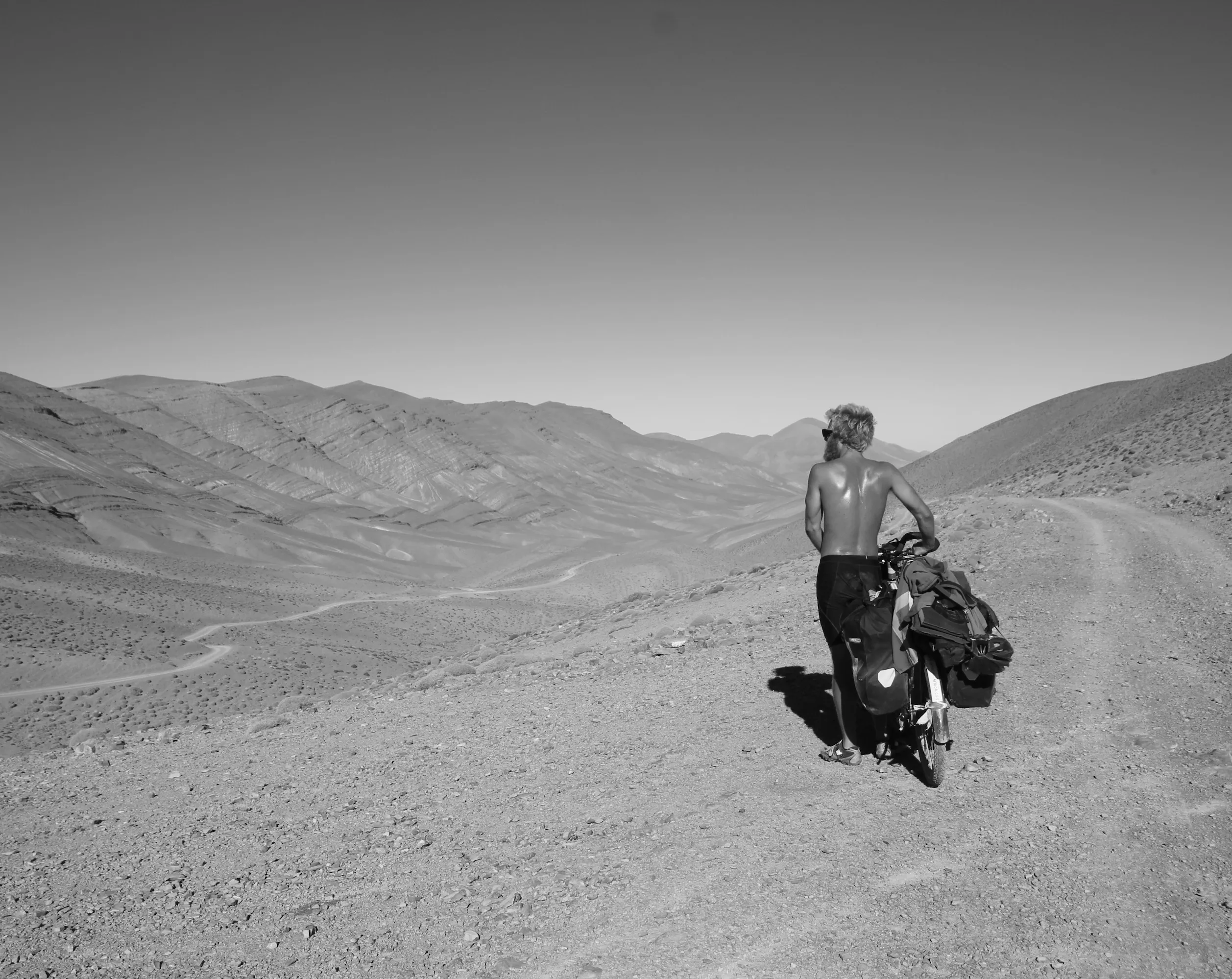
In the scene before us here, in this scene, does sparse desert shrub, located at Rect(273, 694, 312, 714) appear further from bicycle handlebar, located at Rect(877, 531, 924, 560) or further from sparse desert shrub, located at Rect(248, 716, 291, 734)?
bicycle handlebar, located at Rect(877, 531, 924, 560)

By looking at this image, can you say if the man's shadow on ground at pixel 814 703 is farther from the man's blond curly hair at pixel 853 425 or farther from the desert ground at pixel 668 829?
the man's blond curly hair at pixel 853 425

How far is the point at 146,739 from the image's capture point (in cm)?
877

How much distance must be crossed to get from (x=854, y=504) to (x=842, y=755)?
5.48 feet

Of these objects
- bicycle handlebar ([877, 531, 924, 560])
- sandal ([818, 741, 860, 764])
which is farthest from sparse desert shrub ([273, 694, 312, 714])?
bicycle handlebar ([877, 531, 924, 560])

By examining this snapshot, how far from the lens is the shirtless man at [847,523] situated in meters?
5.10

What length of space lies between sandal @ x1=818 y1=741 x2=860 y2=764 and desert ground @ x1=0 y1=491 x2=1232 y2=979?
12 cm

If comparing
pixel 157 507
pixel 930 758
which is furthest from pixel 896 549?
pixel 157 507

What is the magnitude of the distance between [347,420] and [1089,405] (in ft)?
374

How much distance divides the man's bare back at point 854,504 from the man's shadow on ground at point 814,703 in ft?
4.46

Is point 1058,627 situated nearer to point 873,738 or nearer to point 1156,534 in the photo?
point 873,738

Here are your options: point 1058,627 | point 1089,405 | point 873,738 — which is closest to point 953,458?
point 1089,405

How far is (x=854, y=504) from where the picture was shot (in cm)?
515

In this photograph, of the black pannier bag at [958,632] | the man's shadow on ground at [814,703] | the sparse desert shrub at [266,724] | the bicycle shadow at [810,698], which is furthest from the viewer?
the sparse desert shrub at [266,724]

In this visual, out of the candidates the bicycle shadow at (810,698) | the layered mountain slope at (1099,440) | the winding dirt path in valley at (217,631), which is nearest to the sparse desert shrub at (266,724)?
the bicycle shadow at (810,698)
